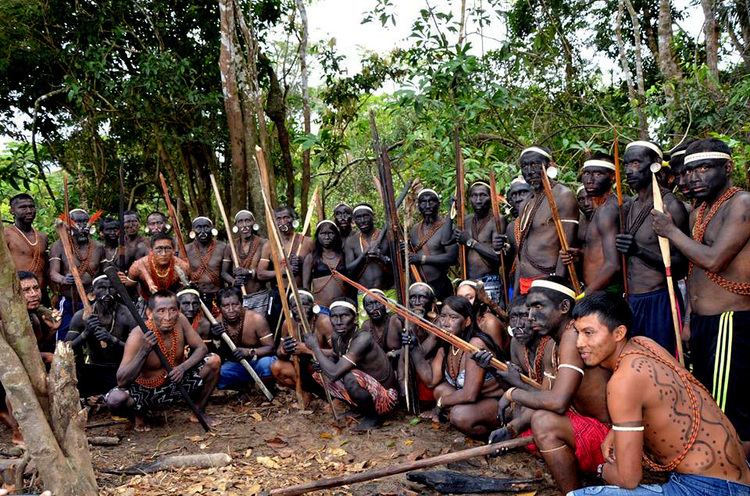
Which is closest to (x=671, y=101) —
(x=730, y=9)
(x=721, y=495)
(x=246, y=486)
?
(x=730, y=9)

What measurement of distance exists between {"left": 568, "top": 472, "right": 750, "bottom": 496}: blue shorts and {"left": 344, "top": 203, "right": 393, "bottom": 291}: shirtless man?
4.33 m

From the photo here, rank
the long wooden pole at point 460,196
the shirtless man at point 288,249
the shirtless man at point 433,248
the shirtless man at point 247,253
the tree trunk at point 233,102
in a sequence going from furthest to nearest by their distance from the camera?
the tree trunk at point 233,102, the shirtless man at point 247,253, the shirtless man at point 288,249, the shirtless man at point 433,248, the long wooden pole at point 460,196

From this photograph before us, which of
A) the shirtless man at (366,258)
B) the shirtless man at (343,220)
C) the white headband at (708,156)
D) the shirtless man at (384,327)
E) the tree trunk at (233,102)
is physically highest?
the tree trunk at (233,102)

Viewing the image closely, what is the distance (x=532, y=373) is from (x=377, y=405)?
164 cm

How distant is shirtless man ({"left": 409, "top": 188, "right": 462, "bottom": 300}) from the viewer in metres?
6.98

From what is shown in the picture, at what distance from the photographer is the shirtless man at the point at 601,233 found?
16.4ft

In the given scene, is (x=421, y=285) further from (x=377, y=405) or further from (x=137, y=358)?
(x=137, y=358)

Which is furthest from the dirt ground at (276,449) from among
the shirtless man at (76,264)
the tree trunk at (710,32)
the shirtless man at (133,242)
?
the tree trunk at (710,32)

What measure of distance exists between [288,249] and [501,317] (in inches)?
106

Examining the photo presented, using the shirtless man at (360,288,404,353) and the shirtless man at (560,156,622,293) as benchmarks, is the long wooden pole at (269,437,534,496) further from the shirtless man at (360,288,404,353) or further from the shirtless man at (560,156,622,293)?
the shirtless man at (360,288,404,353)

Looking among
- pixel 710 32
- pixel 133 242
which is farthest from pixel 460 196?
pixel 710 32

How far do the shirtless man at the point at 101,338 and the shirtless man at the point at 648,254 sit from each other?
4802 millimetres

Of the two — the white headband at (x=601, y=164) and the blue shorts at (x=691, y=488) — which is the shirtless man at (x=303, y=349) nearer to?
the white headband at (x=601, y=164)

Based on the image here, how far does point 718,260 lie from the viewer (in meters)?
3.88
